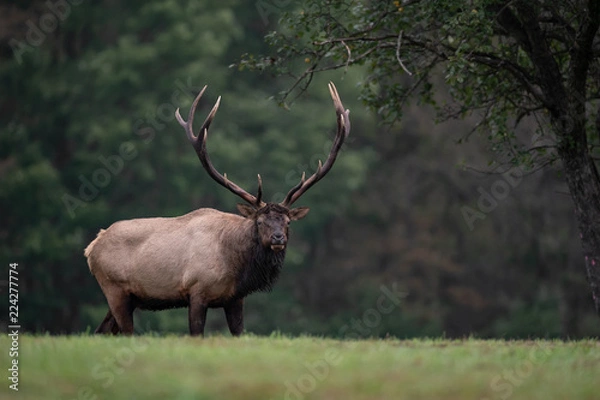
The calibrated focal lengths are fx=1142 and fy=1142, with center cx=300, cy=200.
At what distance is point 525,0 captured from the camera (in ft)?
49.7

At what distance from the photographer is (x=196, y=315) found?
45.2 ft

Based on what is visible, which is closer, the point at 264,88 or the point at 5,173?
the point at 5,173

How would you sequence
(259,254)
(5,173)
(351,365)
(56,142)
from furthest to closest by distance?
(56,142) < (5,173) < (259,254) < (351,365)

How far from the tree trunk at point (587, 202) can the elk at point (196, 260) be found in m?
3.27

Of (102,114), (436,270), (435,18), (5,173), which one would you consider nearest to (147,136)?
(102,114)

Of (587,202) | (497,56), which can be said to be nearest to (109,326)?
(497,56)

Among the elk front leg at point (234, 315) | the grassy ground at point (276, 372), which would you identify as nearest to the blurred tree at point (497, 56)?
the elk front leg at point (234, 315)

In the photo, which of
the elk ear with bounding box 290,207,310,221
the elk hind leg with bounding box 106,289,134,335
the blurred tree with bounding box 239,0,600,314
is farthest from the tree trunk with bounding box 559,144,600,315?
the elk hind leg with bounding box 106,289,134,335

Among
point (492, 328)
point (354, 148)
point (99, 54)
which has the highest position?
point (99, 54)

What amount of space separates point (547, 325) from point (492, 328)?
8.60ft

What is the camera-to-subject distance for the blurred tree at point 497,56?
48.8 ft

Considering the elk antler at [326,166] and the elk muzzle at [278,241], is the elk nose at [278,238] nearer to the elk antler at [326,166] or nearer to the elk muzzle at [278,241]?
the elk muzzle at [278,241]

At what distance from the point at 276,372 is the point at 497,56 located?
662 centimetres

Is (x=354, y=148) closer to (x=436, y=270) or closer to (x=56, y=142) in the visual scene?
(x=436, y=270)
